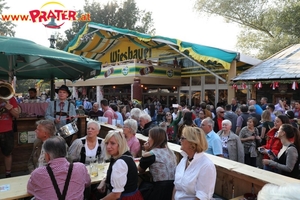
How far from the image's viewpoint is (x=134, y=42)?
1568 centimetres

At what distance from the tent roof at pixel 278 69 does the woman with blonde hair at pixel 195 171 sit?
7.68 m

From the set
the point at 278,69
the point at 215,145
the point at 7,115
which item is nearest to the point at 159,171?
the point at 215,145

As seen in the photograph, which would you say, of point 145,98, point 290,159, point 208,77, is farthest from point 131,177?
point 145,98

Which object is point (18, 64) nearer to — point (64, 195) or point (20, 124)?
point (20, 124)

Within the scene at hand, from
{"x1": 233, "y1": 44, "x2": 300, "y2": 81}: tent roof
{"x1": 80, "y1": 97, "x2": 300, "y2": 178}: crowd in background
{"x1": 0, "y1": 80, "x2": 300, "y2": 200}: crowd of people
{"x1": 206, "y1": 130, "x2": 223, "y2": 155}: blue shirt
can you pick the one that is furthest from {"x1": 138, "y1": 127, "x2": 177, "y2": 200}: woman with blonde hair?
{"x1": 233, "y1": 44, "x2": 300, "y2": 81}: tent roof

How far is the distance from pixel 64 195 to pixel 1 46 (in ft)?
9.02

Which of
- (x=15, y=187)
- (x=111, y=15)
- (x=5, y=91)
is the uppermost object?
(x=111, y=15)

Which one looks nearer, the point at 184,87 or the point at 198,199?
the point at 198,199

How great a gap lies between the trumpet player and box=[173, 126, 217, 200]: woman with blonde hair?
10.2 ft

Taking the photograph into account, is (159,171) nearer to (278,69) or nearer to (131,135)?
(131,135)

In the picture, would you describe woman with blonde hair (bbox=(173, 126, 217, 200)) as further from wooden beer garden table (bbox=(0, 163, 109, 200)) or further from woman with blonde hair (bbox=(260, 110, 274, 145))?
woman with blonde hair (bbox=(260, 110, 274, 145))

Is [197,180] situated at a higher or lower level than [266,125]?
lower

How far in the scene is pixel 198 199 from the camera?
2203 mm

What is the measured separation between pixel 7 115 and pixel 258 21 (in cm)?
1987
